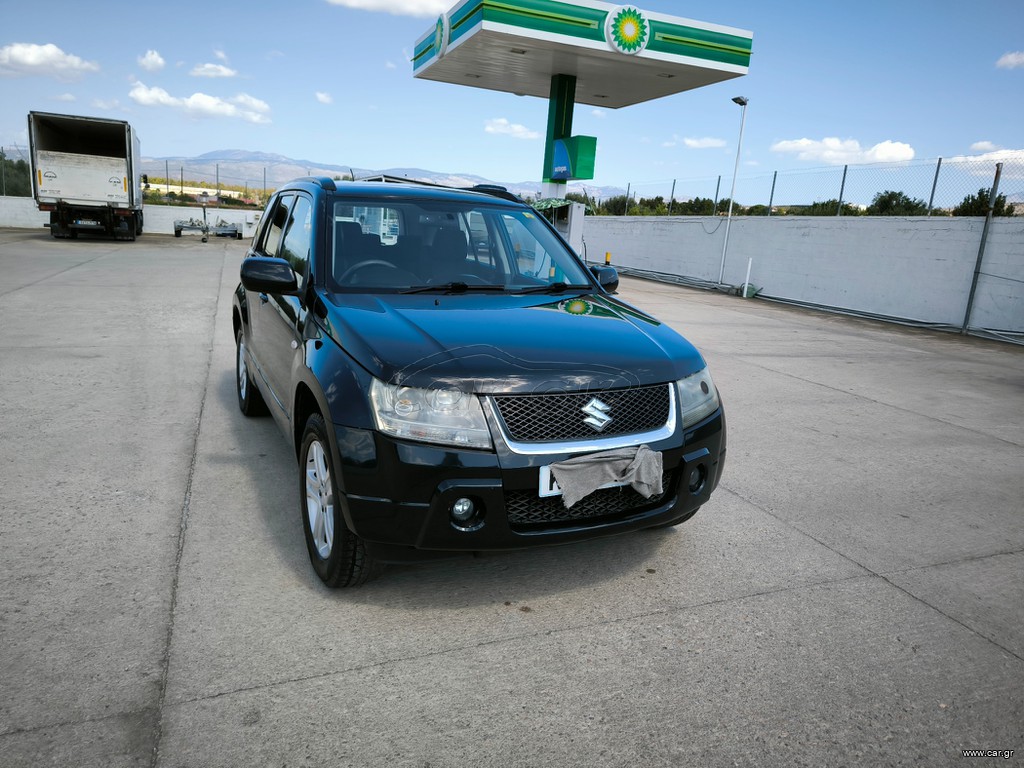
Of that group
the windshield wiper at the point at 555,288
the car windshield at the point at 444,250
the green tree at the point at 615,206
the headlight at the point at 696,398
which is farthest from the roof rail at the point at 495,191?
the green tree at the point at 615,206

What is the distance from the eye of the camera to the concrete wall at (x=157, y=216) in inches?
1244

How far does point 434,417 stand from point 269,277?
139 centimetres

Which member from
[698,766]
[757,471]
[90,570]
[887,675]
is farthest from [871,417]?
[90,570]

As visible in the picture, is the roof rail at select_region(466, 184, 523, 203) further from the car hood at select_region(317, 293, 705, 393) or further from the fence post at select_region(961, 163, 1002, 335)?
the fence post at select_region(961, 163, 1002, 335)

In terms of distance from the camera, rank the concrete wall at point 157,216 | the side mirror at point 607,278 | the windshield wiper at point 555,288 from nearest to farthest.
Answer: the windshield wiper at point 555,288, the side mirror at point 607,278, the concrete wall at point 157,216

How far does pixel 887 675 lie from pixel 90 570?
10.9 ft

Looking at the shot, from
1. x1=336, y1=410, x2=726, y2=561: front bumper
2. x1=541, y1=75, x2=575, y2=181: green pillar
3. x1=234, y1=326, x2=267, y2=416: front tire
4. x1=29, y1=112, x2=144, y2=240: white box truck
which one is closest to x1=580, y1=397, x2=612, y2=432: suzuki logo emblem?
x1=336, y1=410, x2=726, y2=561: front bumper

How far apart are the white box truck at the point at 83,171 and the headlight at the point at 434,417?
24711mm

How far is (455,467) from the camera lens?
8.74 feet

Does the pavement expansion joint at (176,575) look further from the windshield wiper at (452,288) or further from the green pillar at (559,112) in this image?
the green pillar at (559,112)

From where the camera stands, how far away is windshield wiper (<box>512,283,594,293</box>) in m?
3.96

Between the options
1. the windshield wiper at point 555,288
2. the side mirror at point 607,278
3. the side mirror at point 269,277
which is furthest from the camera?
the side mirror at point 607,278

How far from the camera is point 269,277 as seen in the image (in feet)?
11.6

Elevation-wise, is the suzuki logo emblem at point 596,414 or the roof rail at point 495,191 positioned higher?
the roof rail at point 495,191
